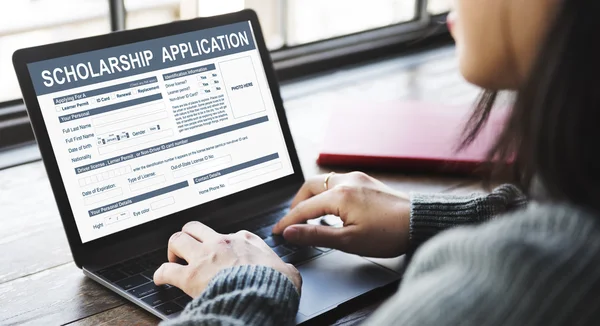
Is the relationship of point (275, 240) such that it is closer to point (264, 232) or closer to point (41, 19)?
point (264, 232)

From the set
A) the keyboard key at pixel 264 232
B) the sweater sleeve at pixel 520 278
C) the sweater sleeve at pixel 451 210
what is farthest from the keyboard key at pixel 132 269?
the sweater sleeve at pixel 520 278

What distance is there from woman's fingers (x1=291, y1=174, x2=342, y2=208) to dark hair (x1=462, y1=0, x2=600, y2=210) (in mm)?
503

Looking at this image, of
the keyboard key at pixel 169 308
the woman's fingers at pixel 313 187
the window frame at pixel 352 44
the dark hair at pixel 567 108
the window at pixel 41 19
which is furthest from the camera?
the window at pixel 41 19

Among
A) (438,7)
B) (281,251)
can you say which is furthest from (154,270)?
(438,7)

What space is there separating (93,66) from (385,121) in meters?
0.62

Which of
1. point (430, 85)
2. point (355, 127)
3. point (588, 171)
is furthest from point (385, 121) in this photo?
point (588, 171)

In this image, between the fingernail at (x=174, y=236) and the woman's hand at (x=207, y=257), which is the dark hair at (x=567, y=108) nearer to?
the woman's hand at (x=207, y=257)

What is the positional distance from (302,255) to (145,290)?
0.70 ft

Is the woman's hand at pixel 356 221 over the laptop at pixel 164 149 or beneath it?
beneath

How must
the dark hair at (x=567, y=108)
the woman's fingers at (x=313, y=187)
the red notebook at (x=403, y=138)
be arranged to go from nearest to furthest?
the dark hair at (x=567, y=108) < the woman's fingers at (x=313, y=187) < the red notebook at (x=403, y=138)

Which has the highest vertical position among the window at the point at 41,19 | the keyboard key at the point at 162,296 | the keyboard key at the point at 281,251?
the window at the point at 41,19

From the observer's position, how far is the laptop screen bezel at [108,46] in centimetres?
97

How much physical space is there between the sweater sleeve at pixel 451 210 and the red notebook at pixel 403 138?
0.19 m

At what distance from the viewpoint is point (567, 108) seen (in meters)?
0.56
